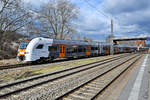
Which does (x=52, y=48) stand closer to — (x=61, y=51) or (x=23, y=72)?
(x=61, y=51)

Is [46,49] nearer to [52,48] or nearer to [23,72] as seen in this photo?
[52,48]

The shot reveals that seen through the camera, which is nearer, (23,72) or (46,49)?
(23,72)

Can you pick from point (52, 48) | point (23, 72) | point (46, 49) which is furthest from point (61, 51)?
point (23, 72)

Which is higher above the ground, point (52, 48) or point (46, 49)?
point (52, 48)

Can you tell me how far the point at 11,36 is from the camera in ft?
85.4

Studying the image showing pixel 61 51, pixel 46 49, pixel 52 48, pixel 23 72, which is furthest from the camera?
pixel 61 51

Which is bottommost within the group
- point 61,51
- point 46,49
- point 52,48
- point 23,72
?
point 23,72

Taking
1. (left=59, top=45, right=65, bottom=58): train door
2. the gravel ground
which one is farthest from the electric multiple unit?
the gravel ground

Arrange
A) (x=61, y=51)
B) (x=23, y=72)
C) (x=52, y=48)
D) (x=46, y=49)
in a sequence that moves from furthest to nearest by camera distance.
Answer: (x=61, y=51) → (x=52, y=48) → (x=46, y=49) → (x=23, y=72)

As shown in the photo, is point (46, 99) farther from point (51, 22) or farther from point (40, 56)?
point (51, 22)

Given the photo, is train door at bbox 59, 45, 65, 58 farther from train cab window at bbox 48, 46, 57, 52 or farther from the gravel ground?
the gravel ground

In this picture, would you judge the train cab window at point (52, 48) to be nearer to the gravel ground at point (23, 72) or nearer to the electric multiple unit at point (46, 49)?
the electric multiple unit at point (46, 49)

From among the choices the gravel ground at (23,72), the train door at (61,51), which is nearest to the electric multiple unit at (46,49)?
the train door at (61,51)

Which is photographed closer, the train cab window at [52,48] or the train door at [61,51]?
the train cab window at [52,48]
